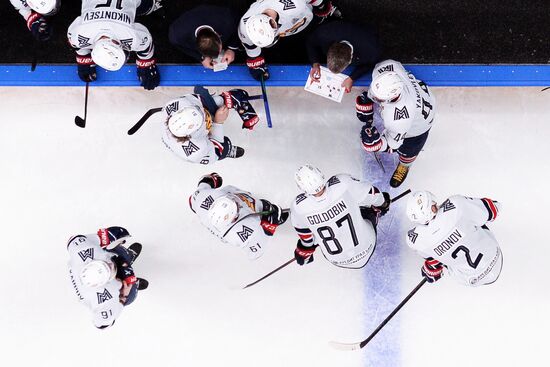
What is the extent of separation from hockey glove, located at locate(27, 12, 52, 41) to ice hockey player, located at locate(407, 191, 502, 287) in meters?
2.63

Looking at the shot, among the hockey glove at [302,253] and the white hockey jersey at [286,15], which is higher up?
the white hockey jersey at [286,15]

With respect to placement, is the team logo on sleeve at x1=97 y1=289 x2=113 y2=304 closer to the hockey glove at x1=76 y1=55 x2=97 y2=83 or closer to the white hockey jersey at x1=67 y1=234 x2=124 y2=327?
the white hockey jersey at x1=67 y1=234 x2=124 y2=327

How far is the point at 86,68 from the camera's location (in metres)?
4.05

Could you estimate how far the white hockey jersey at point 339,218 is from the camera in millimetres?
3568

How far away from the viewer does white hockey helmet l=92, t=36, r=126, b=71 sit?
11.6ft

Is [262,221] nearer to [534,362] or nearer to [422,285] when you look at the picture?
[422,285]

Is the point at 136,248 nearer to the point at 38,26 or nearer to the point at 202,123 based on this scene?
the point at 202,123

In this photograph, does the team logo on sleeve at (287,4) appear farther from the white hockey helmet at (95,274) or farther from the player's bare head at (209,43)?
the white hockey helmet at (95,274)

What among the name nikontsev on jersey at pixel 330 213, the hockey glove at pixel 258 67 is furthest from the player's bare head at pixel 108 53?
the name nikontsev on jersey at pixel 330 213

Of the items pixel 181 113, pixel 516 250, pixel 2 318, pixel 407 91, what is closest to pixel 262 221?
pixel 181 113

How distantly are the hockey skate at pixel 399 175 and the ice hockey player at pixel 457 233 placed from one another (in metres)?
0.62

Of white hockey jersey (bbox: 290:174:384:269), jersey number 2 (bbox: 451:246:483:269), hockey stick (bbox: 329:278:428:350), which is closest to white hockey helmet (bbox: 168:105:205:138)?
white hockey jersey (bbox: 290:174:384:269)

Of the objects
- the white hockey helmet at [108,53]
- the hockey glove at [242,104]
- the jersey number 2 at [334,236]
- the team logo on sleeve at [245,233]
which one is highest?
the white hockey helmet at [108,53]

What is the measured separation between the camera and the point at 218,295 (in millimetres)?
4379
